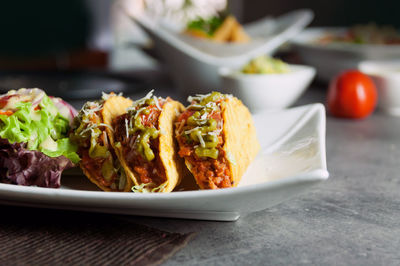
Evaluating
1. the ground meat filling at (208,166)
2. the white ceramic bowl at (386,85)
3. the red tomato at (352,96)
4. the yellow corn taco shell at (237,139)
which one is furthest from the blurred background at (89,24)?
the ground meat filling at (208,166)

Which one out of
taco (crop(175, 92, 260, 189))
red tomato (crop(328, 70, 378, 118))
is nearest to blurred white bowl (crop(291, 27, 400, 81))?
red tomato (crop(328, 70, 378, 118))

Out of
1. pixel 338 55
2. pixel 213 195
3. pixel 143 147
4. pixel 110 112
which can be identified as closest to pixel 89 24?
pixel 338 55

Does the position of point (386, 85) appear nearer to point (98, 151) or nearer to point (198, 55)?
point (198, 55)

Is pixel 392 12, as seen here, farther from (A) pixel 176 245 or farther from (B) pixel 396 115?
(A) pixel 176 245

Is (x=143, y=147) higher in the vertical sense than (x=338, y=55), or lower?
lower

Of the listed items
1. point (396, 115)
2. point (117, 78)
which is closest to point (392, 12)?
point (396, 115)

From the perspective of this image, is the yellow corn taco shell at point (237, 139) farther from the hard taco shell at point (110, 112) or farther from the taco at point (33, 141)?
the taco at point (33, 141)

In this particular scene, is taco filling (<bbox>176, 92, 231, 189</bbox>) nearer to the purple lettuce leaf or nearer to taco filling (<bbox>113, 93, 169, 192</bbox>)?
taco filling (<bbox>113, 93, 169, 192</bbox>)
